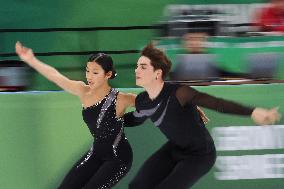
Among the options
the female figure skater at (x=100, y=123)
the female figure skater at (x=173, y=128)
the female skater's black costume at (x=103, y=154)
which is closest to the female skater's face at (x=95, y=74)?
the female figure skater at (x=100, y=123)

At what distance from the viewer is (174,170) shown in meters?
4.54

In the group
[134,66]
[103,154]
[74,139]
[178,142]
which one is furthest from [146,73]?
[134,66]

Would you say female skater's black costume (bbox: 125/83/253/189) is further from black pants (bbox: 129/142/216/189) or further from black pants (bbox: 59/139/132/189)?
black pants (bbox: 59/139/132/189)

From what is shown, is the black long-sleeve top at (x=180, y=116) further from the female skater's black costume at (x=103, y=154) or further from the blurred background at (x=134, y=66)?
the blurred background at (x=134, y=66)

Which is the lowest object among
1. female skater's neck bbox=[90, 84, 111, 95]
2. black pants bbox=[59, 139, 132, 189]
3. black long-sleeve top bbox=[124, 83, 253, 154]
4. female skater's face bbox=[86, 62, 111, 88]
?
black pants bbox=[59, 139, 132, 189]

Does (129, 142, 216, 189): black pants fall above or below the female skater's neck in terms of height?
below

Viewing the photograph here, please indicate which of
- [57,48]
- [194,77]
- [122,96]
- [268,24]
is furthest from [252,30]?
[122,96]

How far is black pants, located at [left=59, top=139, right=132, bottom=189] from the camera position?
4.69 metres

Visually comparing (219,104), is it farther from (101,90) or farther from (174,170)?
(101,90)

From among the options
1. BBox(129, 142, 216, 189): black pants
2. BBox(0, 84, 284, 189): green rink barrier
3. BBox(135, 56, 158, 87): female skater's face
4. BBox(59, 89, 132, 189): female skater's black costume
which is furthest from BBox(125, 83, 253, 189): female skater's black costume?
BBox(0, 84, 284, 189): green rink barrier

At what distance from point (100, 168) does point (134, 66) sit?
2.61m

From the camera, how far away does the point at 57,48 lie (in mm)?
7562

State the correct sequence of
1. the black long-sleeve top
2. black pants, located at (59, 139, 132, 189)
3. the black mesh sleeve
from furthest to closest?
1. black pants, located at (59, 139, 132, 189)
2. the black long-sleeve top
3. the black mesh sleeve

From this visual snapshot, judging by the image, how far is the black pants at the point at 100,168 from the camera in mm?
4692
